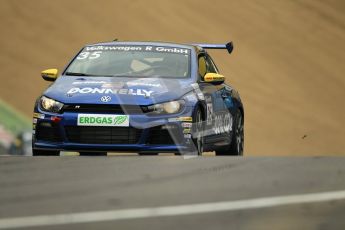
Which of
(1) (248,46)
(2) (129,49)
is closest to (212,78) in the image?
(2) (129,49)

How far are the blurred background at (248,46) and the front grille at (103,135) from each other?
12838 millimetres

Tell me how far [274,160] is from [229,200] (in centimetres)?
265

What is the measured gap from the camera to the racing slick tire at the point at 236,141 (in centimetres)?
1430

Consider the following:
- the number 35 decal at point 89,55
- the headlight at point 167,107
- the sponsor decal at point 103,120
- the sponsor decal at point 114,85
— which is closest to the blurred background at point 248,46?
the number 35 decal at point 89,55

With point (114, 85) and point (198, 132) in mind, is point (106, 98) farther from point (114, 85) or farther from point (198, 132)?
point (198, 132)

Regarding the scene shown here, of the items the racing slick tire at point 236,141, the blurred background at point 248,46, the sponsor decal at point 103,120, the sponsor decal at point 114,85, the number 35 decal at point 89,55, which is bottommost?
the blurred background at point 248,46

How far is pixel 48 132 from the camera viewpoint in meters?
12.3

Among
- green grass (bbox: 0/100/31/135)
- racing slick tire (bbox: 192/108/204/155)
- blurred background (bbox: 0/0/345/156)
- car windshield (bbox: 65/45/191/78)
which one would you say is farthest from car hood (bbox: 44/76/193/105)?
blurred background (bbox: 0/0/345/156)

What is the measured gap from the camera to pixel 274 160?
9.76 metres

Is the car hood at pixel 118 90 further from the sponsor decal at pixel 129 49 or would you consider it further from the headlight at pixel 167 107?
the sponsor decal at pixel 129 49

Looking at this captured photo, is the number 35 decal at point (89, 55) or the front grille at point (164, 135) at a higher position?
the number 35 decal at point (89, 55)

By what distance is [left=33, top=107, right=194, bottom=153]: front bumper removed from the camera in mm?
11977

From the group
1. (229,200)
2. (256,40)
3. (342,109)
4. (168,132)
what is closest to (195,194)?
(229,200)

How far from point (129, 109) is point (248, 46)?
67.8ft
